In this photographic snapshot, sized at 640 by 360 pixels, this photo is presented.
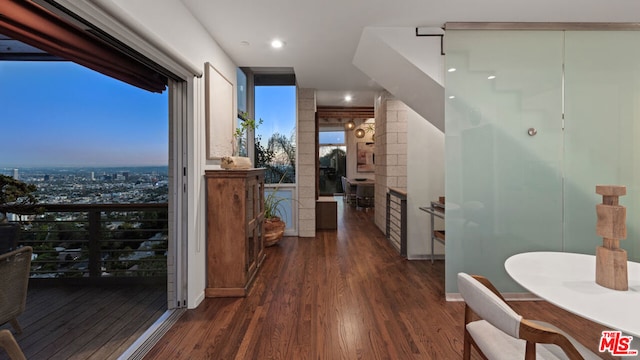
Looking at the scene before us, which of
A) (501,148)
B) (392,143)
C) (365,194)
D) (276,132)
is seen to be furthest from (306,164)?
(365,194)

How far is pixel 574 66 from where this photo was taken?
9.29 ft

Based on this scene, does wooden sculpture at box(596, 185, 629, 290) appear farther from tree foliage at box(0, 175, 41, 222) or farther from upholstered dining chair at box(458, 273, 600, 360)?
tree foliage at box(0, 175, 41, 222)

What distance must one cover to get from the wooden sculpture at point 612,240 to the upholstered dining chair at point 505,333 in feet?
1.05

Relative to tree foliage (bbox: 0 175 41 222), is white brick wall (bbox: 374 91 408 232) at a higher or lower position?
higher

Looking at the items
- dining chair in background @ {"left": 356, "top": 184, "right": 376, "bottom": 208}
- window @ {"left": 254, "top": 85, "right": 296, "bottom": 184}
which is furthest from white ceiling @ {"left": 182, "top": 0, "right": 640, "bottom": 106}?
dining chair in background @ {"left": 356, "top": 184, "right": 376, "bottom": 208}

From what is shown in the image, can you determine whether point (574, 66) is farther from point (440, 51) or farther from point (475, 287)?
point (475, 287)

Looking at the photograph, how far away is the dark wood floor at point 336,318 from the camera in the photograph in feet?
6.68

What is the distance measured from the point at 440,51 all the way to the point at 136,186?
3.38 meters

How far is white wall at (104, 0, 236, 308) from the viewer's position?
89.5 inches

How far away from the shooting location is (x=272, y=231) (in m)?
4.57

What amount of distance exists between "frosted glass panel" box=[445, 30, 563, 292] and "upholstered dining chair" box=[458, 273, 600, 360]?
155cm

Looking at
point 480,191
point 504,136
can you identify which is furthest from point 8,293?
point 504,136

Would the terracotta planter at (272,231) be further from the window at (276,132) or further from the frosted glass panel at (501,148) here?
the frosted glass panel at (501,148)

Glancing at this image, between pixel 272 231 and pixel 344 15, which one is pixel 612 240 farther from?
pixel 272 231
